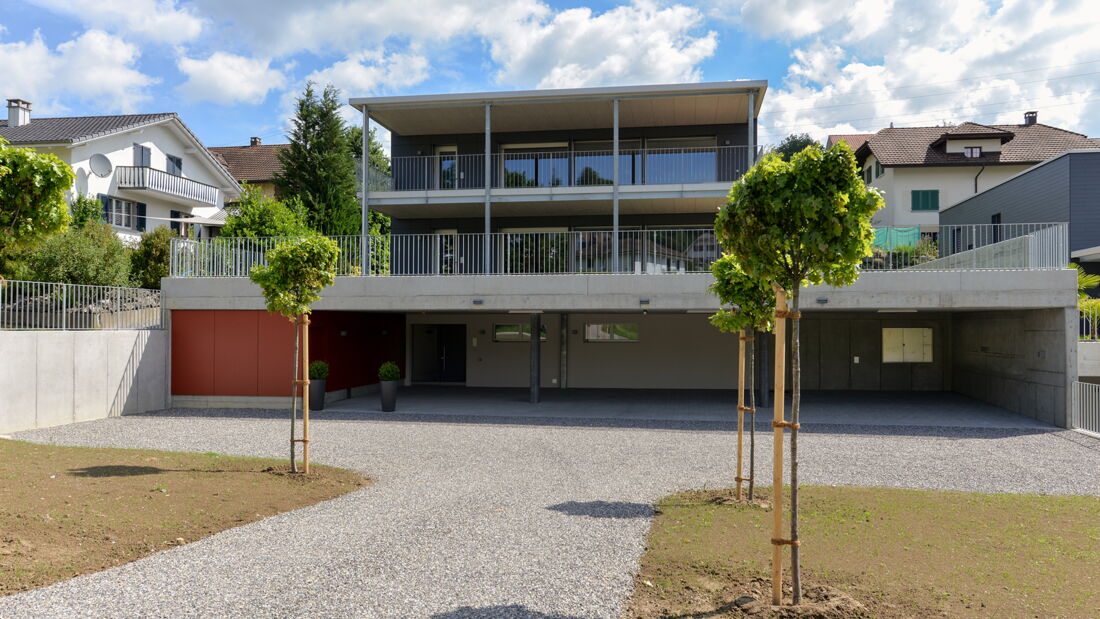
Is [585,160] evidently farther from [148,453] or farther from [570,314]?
[148,453]

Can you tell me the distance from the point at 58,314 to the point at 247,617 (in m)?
12.6

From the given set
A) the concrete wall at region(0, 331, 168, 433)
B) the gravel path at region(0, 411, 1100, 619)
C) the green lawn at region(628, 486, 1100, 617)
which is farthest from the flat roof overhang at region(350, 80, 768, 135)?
the green lawn at region(628, 486, 1100, 617)

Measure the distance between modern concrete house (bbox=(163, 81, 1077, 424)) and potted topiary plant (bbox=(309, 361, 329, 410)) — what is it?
961mm

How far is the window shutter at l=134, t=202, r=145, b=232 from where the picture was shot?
33.7m

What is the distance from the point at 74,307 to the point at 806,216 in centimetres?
1526

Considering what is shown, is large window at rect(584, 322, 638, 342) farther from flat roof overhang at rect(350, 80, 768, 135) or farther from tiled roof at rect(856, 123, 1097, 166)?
tiled roof at rect(856, 123, 1097, 166)

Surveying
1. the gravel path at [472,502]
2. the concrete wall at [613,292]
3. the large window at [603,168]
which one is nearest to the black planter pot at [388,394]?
the gravel path at [472,502]

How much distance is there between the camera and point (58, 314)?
47.1 ft

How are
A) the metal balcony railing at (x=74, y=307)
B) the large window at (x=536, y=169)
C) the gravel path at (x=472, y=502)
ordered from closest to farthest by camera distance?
1. the gravel path at (x=472, y=502)
2. the metal balcony railing at (x=74, y=307)
3. the large window at (x=536, y=169)

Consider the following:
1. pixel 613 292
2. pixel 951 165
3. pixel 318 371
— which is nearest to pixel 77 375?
pixel 318 371

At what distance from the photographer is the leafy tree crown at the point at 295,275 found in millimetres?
9656

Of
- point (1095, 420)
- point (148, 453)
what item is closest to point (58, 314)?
point (148, 453)

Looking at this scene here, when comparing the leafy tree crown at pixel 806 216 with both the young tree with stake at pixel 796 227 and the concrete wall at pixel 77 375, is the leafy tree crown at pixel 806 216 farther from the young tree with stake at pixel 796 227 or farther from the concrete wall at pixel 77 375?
the concrete wall at pixel 77 375

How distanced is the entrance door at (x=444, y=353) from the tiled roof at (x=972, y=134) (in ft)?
81.2
